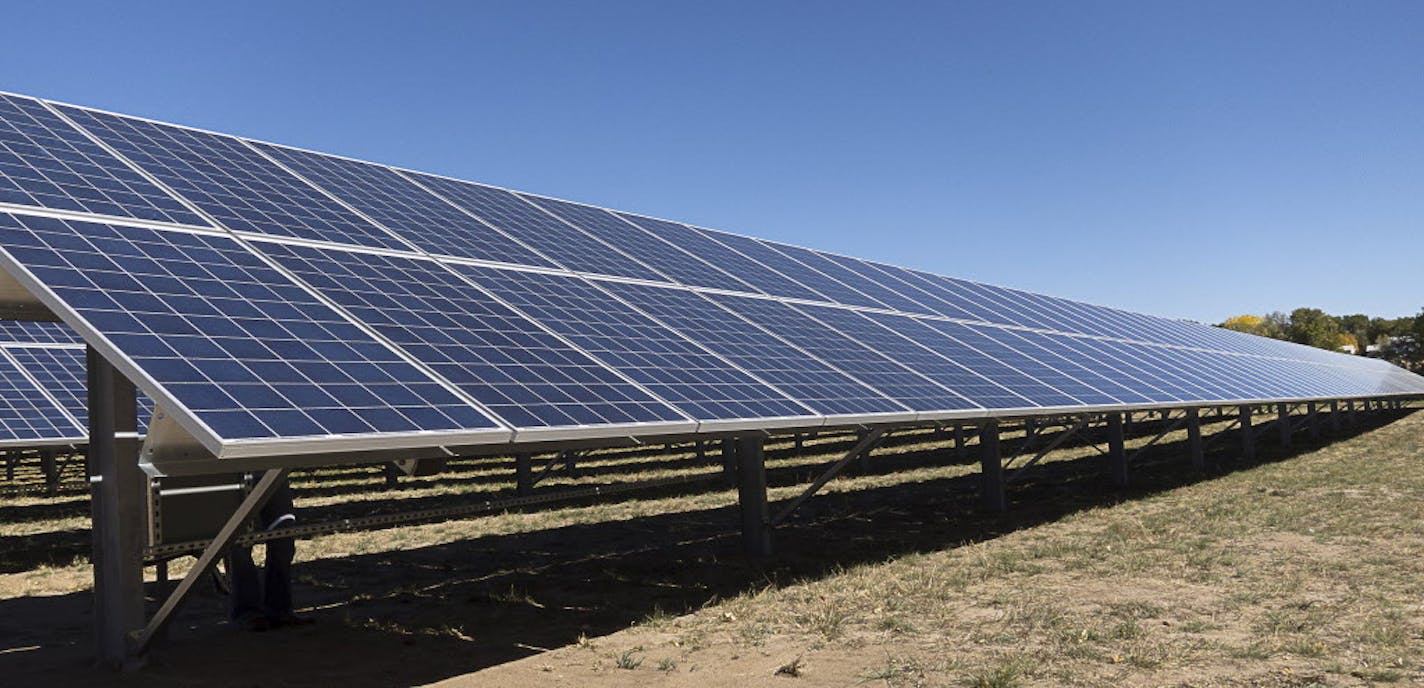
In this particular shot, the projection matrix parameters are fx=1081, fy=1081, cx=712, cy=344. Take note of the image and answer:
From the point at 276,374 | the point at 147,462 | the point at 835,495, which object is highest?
the point at 276,374

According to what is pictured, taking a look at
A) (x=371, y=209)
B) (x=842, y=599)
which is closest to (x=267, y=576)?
(x=371, y=209)

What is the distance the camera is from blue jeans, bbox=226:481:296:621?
39.3 feet

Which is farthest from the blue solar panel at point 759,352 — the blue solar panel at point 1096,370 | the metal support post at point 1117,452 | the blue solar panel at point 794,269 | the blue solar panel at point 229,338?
the metal support post at point 1117,452

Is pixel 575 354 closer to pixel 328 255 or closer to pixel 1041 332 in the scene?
pixel 328 255

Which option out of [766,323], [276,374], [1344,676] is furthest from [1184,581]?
[276,374]

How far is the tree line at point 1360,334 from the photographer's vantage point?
113m

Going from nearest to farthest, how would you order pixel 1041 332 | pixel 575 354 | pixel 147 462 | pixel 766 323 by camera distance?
pixel 147 462, pixel 575 354, pixel 766 323, pixel 1041 332

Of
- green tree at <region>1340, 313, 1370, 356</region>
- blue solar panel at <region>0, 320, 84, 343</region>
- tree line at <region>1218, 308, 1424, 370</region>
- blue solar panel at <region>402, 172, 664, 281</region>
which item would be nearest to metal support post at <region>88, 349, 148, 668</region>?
blue solar panel at <region>402, 172, 664, 281</region>

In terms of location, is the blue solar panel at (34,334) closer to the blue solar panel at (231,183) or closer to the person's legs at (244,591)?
the blue solar panel at (231,183)

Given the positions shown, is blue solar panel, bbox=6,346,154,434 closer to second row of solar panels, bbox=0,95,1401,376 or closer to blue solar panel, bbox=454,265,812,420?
second row of solar panels, bbox=0,95,1401,376

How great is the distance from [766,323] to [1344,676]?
10053mm

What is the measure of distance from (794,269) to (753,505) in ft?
28.5

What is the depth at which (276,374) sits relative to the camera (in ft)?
29.0

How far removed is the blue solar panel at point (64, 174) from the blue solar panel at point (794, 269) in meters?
12.4
